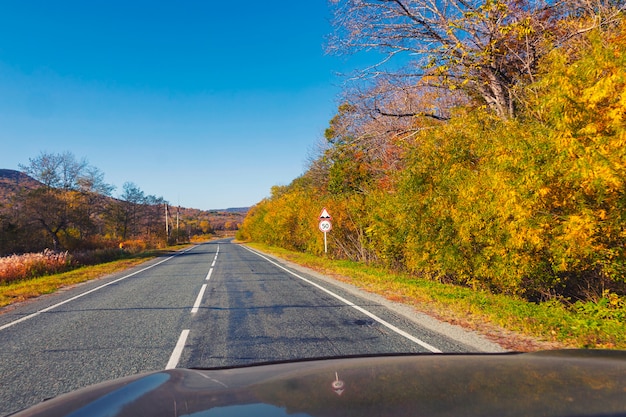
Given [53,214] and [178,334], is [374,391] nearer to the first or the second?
[178,334]

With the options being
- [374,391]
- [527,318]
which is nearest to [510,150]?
[527,318]

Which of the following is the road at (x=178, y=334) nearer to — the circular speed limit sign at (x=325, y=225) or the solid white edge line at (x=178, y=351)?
the solid white edge line at (x=178, y=351)

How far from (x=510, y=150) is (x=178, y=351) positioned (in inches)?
265

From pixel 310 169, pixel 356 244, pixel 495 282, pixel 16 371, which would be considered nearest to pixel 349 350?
pixel 16 371

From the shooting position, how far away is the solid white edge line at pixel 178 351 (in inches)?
181

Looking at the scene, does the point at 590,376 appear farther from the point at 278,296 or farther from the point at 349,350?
the point at 278,296

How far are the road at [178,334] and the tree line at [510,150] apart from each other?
3.05 m

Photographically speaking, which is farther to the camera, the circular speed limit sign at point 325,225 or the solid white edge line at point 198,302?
the circular speed limit sign at point 325,225

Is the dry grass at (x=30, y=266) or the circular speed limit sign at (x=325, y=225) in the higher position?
the circular speed limit sign at (x=325, y=225)

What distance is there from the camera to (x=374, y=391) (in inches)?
83.6

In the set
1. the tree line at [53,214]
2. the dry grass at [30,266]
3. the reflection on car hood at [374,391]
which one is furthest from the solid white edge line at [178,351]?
the tree line at [53,214]

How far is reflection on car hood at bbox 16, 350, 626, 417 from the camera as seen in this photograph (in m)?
1.83

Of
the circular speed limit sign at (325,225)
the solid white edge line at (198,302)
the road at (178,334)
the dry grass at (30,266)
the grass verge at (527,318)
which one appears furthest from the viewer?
the circular speed limit sign at (325,225)

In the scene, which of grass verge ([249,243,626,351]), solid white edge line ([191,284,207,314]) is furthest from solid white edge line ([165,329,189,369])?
grass verge ([249,243,626,351])
